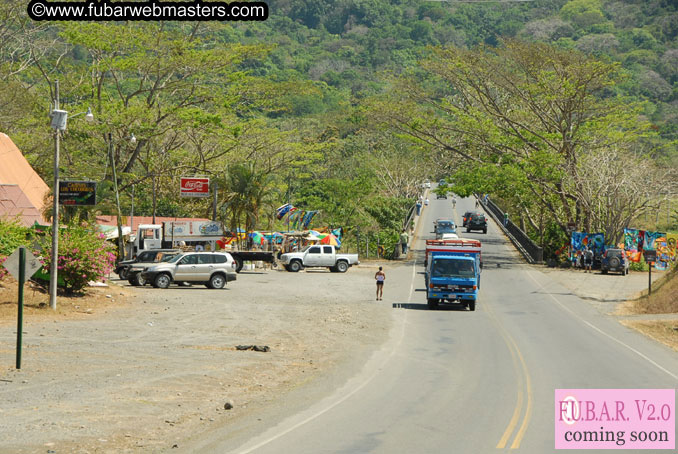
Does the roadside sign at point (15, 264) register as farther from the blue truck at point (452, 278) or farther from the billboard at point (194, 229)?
the billboard at point (194, 229)

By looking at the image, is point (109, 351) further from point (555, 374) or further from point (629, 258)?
point (629, 258)

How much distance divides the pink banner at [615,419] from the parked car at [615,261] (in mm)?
36408

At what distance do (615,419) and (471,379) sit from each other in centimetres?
555

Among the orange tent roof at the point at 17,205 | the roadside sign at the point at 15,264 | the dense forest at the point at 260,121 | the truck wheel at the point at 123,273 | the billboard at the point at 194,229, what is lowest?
the truck wheel at the point at 123,273

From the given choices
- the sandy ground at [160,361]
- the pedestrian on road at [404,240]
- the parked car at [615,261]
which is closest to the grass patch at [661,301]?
the sandy ground at [160,361]

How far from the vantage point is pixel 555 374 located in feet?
66.9

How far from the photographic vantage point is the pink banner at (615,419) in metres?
13.3

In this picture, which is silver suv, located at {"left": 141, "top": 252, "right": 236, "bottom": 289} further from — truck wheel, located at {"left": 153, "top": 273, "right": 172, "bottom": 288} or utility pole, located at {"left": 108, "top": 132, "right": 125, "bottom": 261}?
utility pole, located at {"left": 108, "top": 132, "right": 125, "bottom": 261}

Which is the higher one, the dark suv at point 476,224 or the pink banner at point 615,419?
the dark suv at point 476,224

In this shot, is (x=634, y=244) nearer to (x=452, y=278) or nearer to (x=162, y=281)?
(x=452, y=278)

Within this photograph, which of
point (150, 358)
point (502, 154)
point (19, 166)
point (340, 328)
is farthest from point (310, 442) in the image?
point (502, 154)

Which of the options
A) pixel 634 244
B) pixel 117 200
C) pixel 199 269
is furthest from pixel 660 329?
pixel 117 200

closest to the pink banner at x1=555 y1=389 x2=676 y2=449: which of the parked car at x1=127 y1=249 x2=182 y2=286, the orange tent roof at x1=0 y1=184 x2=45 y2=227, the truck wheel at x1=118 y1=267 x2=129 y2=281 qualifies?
the parked car at x1=127 y1=249 x2=182 y2=286

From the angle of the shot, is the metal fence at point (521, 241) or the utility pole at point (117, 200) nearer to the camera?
the utility pole at point (117, 200)
